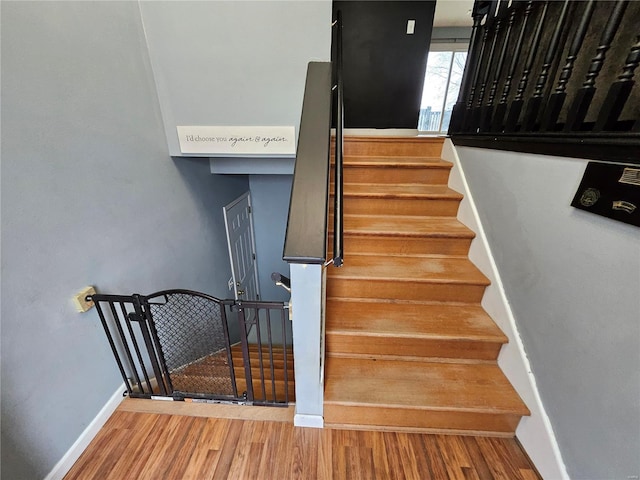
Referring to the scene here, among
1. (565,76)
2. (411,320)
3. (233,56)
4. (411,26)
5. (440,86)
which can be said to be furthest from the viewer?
(440,86)

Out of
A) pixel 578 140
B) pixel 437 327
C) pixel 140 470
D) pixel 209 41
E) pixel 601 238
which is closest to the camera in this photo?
pixel 601 238

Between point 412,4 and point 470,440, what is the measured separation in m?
4.21

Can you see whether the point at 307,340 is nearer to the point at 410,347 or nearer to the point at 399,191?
the point at 410,347

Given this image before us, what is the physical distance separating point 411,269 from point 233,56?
1813 millimetres

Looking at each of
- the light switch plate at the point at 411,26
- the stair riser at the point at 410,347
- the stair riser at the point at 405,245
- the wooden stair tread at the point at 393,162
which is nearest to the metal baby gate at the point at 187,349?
the stair riser at the point at 410,347

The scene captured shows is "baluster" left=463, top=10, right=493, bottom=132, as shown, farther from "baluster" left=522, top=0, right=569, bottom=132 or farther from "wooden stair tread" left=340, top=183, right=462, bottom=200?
"baluster" left=522, top=0, right=569, bottom=132

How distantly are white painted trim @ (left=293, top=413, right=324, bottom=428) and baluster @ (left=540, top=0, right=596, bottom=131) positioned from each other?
1.77 m

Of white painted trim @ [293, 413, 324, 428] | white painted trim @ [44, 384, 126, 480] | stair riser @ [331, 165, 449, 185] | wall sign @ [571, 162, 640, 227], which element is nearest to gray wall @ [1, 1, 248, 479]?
white painted trim @ [44, 384, 126, 480]

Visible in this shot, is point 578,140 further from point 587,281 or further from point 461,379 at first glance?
point 461,379

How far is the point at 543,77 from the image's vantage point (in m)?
1.24

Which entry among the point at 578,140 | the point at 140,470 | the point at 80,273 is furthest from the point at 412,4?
the point at 140,470

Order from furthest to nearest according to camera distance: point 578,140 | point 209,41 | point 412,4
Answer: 1. point 412,4
2. point 209,41
3. point 578,140

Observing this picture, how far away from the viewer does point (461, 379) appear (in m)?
1.33

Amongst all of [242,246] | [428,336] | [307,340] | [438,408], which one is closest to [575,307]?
[428,336]
